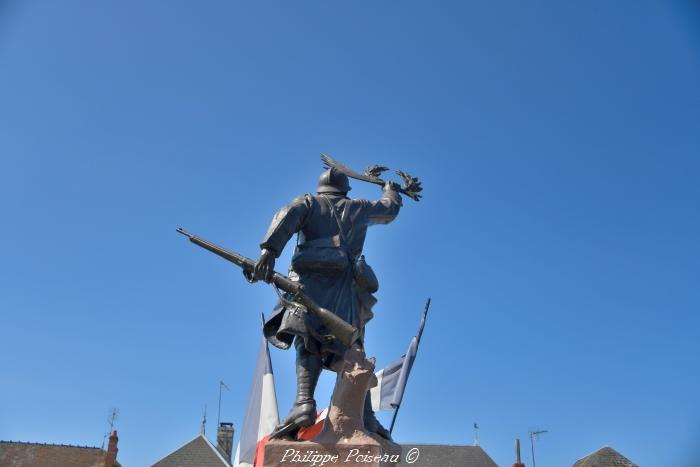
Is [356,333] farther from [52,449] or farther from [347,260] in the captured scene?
[52,449]

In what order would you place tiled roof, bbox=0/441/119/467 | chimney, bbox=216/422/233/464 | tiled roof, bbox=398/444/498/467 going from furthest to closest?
chimney, bbox=216/422/233/464 < tiled roof, bbox=398/444/498/467 < tiled roof, bbox=0/441/119/467

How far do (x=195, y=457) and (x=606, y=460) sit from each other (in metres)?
20.0

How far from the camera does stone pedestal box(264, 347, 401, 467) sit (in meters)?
5.99

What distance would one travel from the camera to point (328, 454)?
5992 mm

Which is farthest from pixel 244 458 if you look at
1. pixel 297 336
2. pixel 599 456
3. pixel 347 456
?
pixel 599 456

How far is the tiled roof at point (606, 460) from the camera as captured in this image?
33.4 m

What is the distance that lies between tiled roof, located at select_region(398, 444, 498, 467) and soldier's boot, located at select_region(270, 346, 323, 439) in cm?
2931

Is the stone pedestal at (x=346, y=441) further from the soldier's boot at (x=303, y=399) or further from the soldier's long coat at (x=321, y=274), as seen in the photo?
the soldier's long coat at (x=321, y=274)

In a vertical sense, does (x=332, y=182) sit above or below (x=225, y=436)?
below

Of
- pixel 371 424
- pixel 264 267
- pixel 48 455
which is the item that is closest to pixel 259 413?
pixel 371 424

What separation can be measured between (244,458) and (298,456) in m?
4.09

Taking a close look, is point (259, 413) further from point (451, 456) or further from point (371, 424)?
point (451, 456)

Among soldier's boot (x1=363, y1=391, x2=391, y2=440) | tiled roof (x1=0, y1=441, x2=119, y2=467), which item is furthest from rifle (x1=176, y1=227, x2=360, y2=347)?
tiled roof (x1=0, y1=441, x2=119, y2=467)

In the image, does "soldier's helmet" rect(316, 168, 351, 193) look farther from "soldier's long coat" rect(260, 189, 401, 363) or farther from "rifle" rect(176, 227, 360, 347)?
"rifle" rect(176, 227, 360, 347)
